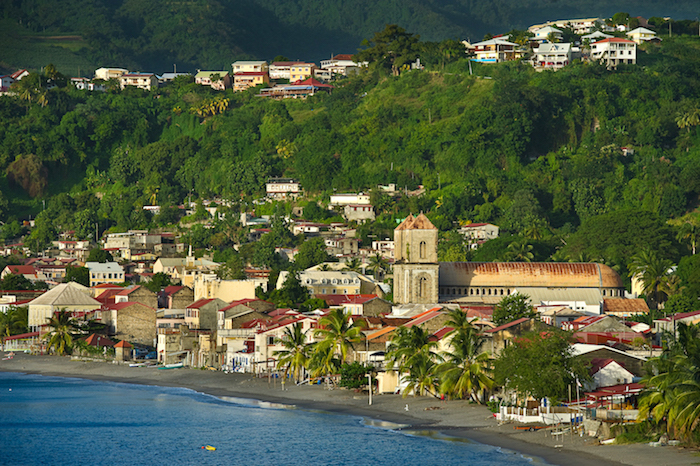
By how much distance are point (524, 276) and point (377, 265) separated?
3732 cm

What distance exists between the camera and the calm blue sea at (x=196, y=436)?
55719 millimetres

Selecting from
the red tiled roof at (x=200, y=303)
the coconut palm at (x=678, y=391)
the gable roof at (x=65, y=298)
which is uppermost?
the gable roof at (x=65, y=298)

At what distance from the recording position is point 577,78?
593ft

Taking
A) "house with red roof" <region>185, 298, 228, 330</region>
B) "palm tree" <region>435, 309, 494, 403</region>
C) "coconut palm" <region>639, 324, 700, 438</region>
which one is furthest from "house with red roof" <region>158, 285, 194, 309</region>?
"coconut palm" <region>639, 324, 700, 438</region>

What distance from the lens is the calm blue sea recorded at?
183 ft

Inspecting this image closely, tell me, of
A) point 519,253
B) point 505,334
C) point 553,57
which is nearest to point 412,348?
point 505,334

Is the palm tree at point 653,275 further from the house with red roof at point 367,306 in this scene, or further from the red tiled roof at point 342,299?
the red tiled roof at point 342,299

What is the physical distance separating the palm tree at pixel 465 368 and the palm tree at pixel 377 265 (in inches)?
2770

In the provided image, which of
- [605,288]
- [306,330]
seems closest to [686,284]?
[605,288]

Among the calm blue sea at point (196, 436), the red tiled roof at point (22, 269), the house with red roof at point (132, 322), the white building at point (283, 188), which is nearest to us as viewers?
the calm blue sea at point (196, 436)

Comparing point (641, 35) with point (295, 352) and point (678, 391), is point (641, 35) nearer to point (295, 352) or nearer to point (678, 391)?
point (295, 352)

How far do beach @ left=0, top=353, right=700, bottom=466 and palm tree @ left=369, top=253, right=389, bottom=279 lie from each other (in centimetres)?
4363

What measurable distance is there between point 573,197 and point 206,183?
6280 centimetres

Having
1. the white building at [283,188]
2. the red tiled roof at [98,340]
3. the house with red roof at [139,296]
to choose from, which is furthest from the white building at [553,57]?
the red tiled roof at [98,340]
